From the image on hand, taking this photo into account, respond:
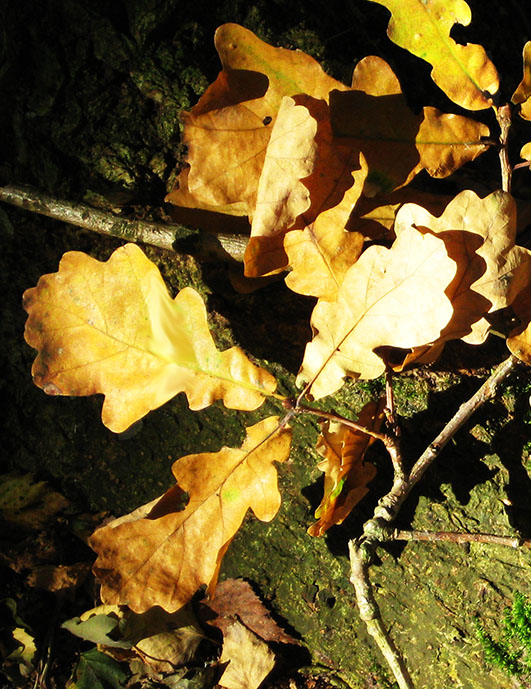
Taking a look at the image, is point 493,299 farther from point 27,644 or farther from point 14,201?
point 27,644

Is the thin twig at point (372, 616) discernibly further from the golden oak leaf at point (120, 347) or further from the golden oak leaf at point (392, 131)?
the golden oak leaf at point (392, 131)

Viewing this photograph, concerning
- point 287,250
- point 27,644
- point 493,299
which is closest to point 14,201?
point 287,250

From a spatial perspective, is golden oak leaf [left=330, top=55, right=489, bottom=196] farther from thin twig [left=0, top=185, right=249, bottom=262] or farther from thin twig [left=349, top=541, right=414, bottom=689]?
thin twig [left=349, top=541, right=414, bottom=689]

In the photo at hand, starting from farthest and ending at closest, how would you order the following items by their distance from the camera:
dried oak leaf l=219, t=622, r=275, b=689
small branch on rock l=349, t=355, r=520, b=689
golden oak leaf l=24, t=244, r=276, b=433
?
dried oak leaf l=219, t=622, r=275, b=689 < golden oak leaf l=24, t=244, r=276, b=433 < small branch on rock l=349, t=355, r=520, b=689

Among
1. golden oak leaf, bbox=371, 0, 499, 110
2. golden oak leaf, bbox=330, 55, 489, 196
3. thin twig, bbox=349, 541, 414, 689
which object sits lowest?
thin twig, bbox=349, 541, 414, 689

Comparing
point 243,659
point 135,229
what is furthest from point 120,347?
point 243,659

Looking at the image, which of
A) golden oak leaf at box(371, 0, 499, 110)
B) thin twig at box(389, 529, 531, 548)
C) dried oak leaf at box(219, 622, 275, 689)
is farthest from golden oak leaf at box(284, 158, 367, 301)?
dried oak leaf at box(219, 622, 275, 689)
